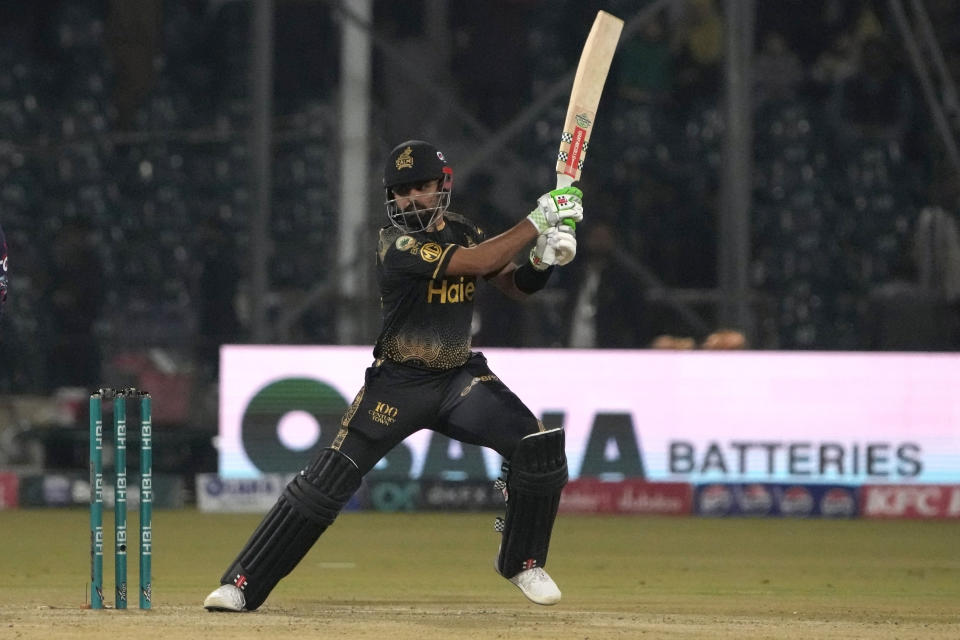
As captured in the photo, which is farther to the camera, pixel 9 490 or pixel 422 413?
pixel 9 490

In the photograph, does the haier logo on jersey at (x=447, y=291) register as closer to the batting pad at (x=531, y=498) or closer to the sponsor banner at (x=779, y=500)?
the batting pad at (x=531, y=498)

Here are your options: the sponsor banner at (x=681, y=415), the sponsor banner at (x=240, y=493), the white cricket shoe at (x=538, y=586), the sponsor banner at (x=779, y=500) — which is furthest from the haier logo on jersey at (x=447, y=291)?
the sponsor banner at (x=779, y=500)

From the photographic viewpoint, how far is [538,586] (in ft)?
19.2

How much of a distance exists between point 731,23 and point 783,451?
8.97ft

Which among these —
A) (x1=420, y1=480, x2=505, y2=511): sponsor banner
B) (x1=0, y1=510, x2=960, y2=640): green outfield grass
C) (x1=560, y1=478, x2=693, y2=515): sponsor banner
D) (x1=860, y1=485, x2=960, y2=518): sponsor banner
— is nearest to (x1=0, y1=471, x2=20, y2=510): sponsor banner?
(x1=0, y1=510, x2=960, y2=640): green outfield grass

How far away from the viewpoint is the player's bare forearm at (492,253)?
5527mm

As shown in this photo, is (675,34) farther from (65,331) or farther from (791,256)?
(65,331)

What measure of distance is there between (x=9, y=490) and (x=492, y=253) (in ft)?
21.8

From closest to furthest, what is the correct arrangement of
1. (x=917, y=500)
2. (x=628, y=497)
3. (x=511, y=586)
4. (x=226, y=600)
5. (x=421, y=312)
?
(x=226, y=600) < (x=421, y=312) < (x=511, y=586) < (x=917, y=500) < (x=628, y=497)

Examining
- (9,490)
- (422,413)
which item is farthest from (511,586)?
(9,490)

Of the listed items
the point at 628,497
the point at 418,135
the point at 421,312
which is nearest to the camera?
the point at 421,312

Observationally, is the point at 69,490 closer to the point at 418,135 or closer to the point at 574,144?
the point at 418,135

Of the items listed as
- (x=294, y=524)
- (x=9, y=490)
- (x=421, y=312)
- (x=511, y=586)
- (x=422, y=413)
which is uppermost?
(x=421, y=312)

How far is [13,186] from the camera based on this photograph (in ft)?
46.7
